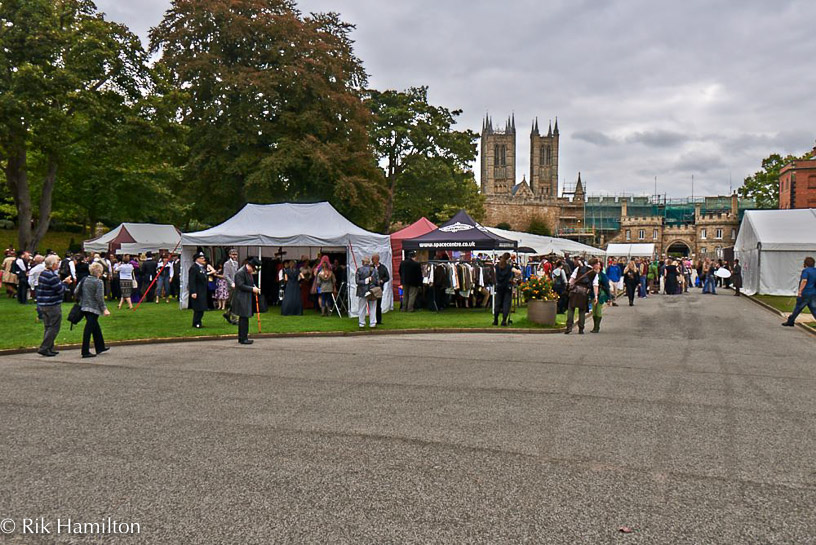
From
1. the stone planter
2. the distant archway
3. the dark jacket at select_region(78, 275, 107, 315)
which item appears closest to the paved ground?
the dark jacket at select_region(78, 275, 107, 315)

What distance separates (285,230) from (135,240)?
1245cm

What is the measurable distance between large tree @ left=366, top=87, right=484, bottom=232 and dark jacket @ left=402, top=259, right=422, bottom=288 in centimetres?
2397

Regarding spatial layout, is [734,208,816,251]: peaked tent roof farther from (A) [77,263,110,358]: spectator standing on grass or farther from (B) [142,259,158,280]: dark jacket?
(A) [77,263,110,358]: spectator standing on grass

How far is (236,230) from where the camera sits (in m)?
18.8

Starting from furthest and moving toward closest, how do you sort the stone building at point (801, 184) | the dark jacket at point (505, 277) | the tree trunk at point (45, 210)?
the stone building at point (801, 184)
the tree trunk at point (45, 210)
the dark jacket at point (505, 277)

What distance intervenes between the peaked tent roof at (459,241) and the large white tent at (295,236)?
1157 millimetres

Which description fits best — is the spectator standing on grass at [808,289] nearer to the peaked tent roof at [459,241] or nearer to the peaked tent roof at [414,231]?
the peaked tent roof at [459,241]

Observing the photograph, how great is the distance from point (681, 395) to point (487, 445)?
3321mm

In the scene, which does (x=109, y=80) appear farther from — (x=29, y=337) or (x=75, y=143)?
(x=29, y=337)

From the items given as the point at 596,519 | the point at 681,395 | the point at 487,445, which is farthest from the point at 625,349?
the point at 596,519

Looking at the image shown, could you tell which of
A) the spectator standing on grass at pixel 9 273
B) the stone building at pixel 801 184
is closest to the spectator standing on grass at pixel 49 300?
the spectator standing on grass at pixel 9 273

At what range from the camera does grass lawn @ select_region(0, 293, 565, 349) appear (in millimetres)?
13198

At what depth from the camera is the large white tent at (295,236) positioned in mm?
17891

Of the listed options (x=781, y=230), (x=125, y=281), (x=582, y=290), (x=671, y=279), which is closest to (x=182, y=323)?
(x=125, y=281)
